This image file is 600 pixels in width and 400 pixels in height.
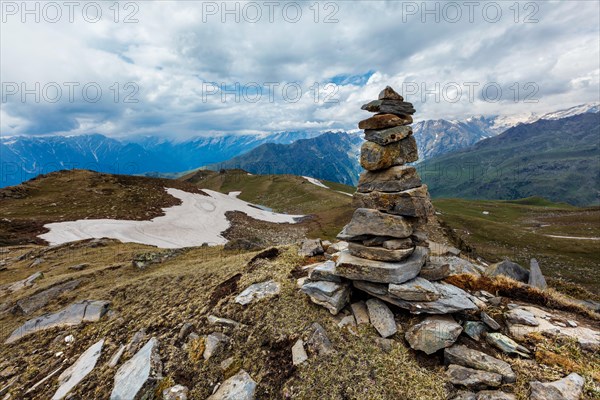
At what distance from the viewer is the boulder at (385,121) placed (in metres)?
12.8

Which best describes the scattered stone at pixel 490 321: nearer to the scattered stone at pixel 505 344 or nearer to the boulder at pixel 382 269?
the scattered stone at pixel 505 344

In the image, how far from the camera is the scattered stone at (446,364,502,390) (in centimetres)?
791

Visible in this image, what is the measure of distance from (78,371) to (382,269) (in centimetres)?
1315

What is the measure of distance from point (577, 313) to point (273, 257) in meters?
14.7

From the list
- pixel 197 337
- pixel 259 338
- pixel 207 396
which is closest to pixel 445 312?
pixel 259 338

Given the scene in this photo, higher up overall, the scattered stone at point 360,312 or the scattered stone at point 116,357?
the scattered stone at point 360,312

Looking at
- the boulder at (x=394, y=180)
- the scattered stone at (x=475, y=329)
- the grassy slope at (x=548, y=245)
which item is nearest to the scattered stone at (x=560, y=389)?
the scattered stone at (x=475, y=329)

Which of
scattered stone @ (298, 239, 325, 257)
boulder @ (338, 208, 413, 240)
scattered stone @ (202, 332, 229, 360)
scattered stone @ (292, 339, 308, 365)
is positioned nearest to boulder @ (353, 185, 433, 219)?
boulder @ (338, 208, 413, 240)

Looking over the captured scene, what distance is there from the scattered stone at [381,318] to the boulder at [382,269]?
1011 millimetres

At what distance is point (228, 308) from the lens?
40.9 ft

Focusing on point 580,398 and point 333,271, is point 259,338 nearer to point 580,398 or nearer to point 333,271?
point 333,271

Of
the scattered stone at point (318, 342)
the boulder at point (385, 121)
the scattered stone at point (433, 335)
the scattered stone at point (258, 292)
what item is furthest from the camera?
the boulder at point (385, 121)

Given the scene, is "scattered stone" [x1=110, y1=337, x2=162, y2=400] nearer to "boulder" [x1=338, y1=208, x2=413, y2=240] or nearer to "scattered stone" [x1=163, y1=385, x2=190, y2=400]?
"scattered stone" [x1=163, y1=385, x2=190, y2=400]

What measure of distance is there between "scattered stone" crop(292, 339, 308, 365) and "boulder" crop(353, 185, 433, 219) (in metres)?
6.73
